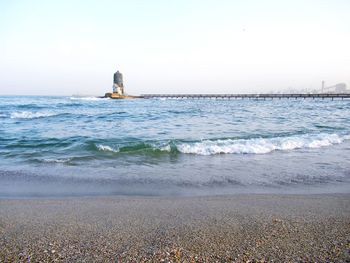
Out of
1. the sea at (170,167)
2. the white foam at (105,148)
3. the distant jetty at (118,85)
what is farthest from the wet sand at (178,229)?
the distant jetty at (118,85)

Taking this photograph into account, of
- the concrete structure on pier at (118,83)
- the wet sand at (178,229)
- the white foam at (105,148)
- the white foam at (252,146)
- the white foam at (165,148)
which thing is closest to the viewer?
the wet sand at (178,229)

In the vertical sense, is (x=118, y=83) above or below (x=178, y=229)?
above

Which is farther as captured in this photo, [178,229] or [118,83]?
[118,83]

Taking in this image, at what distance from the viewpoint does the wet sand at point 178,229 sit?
8.22ft

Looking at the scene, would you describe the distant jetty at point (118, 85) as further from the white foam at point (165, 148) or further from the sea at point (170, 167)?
the white foam at point (165, 148)

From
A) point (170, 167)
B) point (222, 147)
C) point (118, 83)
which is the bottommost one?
point (170, 167)

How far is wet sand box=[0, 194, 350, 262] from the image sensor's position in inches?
98.7

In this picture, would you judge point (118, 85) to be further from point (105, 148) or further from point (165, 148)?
point (165, 148)

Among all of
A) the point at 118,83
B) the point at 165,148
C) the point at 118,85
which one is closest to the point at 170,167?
the point at 165,148

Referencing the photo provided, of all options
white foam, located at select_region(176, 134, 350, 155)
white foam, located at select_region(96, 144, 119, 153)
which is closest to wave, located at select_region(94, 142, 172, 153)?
white foam, located at select_region(96, 144, 119, 153)

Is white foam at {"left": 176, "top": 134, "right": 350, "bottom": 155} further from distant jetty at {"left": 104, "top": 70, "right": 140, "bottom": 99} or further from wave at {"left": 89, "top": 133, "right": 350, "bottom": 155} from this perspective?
distant jetty at {"left": 104, "top": 70, "right": 140, "bottom": 99}

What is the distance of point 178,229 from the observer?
3.12 metres

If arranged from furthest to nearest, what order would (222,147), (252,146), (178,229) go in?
(252,146)
(222,147)
(178,229)

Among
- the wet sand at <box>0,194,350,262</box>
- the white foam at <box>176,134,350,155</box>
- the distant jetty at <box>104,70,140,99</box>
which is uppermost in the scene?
the distant jetty at <box>104,70,140,99</box>
